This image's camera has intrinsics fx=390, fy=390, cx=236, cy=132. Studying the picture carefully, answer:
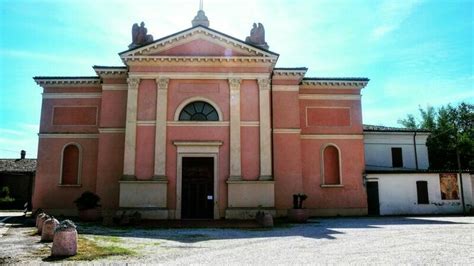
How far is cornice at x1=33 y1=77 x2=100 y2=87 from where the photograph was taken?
23.5m

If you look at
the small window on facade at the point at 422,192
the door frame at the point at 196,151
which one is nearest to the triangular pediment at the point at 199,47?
the door frame at the point at 196,151

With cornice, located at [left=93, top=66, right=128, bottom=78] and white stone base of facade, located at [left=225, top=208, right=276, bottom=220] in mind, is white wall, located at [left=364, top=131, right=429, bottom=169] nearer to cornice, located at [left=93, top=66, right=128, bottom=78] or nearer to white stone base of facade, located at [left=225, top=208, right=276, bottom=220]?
white stone base of facade, located at [left=225, top=208, right=276, bottom=220]

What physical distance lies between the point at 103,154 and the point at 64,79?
5680 mm

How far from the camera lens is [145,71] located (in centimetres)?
2123

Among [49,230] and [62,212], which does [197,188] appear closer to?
[62,212]

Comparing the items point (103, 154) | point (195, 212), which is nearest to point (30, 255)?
point (195, 212)

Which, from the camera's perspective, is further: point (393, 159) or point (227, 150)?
point (393, 159)

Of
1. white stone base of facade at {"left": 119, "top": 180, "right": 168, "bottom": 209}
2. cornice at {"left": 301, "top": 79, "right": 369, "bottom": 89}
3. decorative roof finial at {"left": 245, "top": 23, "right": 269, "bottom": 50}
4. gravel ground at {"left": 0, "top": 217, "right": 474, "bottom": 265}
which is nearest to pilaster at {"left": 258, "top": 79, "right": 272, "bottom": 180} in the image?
decorative roof finial at {"left": 245, "top": 23, "right": 269, "bottom": 50}

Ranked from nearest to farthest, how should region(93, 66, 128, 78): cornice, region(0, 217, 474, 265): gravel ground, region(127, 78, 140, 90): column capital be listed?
region(0, 217, 474, 265): gravel ground, region(127, 78, 140, 90): column capital, region(93, 66, 128, 78): cornice

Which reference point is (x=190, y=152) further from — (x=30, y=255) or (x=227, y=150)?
(x=30, y=255)

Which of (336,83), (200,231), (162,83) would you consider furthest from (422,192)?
(162,83)

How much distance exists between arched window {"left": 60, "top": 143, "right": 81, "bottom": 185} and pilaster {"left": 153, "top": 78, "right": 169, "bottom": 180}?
581 cm

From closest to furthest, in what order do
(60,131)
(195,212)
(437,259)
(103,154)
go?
(437,259) → (195,212) → (103,154) → (60,131)

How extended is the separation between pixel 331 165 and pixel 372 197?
10.7ft
